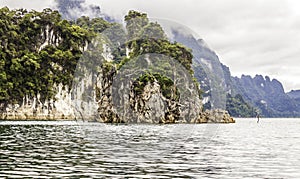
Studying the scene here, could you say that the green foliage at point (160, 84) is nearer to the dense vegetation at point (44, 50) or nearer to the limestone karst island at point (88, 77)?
the limestone karst island at point (88, 77)

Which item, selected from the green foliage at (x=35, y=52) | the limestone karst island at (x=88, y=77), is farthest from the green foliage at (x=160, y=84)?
the green foliage at (x=35, y=52)

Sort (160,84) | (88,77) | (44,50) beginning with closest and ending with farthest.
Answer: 1. (160,84)
2. (44,50)
3. (88,77)

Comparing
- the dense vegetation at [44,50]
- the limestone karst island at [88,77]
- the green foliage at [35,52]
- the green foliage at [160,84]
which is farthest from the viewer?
the dense vegetation at [44,50]

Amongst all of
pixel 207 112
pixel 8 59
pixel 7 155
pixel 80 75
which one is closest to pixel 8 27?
pixel 8 59

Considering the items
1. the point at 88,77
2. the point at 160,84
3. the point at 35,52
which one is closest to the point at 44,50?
the point at 35,52

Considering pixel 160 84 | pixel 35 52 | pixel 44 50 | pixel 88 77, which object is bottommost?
pixel 160 84

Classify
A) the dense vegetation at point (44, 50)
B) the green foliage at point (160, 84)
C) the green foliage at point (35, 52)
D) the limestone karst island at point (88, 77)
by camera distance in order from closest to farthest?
the green foliage at point (160, 84) < the limestone karst island at point (88, 77) < the green foliage at point (35, 52) < the dense vegetation at point (44, 50)

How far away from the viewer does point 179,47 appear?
95.6 m

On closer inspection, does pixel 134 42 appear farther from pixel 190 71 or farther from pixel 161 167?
pixel 161 167

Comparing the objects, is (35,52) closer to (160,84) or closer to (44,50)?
(44,50)

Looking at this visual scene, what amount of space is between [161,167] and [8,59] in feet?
266

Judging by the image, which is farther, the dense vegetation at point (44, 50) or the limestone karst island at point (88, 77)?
the dense vegetation at point (44, 50)

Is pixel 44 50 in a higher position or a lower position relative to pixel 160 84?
higher

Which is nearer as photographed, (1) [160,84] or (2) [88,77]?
(1) [160,84]
